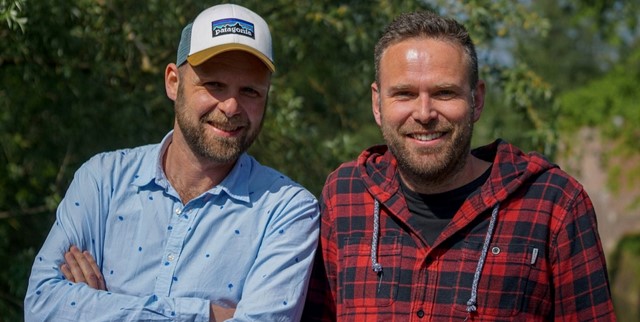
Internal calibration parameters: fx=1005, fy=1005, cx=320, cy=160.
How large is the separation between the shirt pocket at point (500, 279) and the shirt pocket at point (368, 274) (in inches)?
8.6

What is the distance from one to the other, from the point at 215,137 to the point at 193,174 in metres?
0.18

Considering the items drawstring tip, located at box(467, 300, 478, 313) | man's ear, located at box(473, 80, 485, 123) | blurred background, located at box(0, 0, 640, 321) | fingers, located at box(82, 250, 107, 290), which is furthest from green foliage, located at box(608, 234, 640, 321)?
fingers, located at box(82, 250, 107, 290)

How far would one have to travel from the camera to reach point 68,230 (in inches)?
132

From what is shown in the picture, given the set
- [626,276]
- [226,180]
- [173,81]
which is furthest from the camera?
[626,276]

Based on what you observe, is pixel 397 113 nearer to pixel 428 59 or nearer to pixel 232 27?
pixel 428 59

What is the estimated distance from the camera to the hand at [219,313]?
316cm

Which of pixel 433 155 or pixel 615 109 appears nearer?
pixel 433 155

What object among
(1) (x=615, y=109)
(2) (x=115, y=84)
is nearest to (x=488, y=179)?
(2) (x=115, y=84)

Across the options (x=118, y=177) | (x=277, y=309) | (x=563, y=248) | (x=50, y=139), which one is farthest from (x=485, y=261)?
(x=50, y=139)

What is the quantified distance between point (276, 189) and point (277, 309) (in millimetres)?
435

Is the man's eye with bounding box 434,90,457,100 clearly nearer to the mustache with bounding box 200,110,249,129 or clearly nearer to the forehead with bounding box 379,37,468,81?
the forehead with bounding box 379,37,468,81

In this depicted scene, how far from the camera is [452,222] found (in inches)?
126

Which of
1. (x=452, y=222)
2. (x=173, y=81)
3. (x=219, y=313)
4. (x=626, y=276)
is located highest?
(x=626, y=276)

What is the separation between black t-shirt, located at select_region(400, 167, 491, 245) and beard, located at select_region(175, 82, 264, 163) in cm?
60
